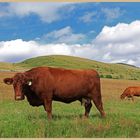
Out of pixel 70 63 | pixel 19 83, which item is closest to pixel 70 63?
pixel 70 63

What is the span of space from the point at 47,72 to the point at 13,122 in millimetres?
2948

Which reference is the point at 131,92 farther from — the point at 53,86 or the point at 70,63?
the point at 70,63

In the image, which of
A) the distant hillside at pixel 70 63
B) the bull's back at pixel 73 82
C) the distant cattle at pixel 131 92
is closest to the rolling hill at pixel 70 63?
the distant hillside at pixel 70 63

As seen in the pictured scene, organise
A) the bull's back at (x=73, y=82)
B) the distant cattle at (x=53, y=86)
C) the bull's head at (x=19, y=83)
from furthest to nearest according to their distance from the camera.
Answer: the bull's back at (x=73, y=82)
the distant cattle at (x=53, y=86)
the bull's head at (x=19, y=83)

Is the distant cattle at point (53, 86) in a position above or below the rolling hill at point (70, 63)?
below

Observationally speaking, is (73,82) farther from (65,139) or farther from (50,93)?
(65,139)

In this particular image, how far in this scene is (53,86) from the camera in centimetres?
1487

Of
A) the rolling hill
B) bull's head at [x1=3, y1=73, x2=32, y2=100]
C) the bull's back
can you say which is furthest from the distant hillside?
bull's head at [x1=3, y1=73, x2=32, y2=100]

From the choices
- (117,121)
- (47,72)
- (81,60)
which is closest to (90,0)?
(47,72)

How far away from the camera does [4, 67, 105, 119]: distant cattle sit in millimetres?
14430

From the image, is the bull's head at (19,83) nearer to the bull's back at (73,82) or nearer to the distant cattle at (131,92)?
the bull's back at (73,82)

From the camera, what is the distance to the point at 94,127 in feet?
40.0

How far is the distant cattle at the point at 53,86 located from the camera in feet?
47.3

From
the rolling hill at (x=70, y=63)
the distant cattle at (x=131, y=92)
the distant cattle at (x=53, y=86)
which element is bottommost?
the distant cattle at (x=53, y=86)
